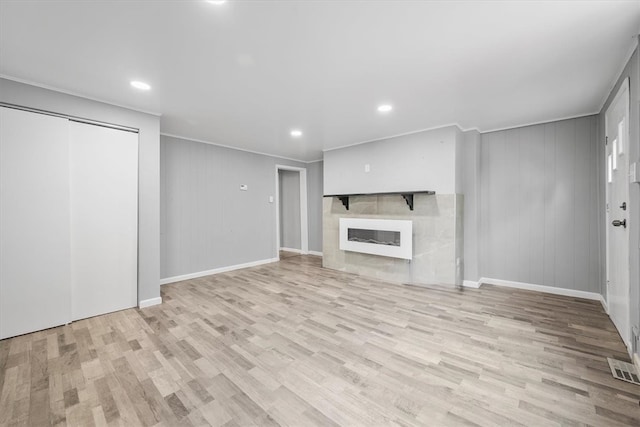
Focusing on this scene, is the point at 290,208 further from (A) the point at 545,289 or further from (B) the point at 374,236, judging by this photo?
(A) the point at 545,289

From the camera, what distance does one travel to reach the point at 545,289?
3.80 metres

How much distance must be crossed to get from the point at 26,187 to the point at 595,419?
485cm

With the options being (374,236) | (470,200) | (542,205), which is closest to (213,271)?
(374,236)

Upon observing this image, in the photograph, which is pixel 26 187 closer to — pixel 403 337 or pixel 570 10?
pixel 403 337

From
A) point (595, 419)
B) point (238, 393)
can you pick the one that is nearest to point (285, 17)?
point (238, 393)

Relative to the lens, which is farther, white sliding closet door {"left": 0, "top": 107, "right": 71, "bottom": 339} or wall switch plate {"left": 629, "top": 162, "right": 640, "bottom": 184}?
white sliding closet door {"left": 0, "top": 107, "right": 71, "bottom": 339}

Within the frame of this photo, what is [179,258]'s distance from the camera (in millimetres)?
4516

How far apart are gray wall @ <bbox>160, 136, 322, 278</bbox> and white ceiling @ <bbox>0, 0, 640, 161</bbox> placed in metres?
1.33

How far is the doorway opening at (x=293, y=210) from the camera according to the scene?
6.89 m

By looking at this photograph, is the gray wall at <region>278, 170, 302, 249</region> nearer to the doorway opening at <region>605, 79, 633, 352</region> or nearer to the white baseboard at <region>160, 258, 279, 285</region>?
the white baseboard at <region>160, 258, 279, 285</region>

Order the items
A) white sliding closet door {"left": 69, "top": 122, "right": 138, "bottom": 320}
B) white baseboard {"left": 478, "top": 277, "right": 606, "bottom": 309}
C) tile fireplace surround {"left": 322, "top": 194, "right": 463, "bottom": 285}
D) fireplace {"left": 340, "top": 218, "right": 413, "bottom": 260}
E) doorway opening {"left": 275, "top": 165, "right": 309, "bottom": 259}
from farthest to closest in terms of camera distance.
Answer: doorway opening {"left": 275, "top": 165, "right": 309, "bottom": 259} < fireplace {"left": 340, "top": 218, "right": 413, "bottom": 260} < tile fireplace surround {"left": 322, "top": 194, "right": 463, "bottom": 285} < white baseboard {"left": 478, "top": 277, "right": 606, "bottom": 309} < white sliding closet door {"left": 69, "top": 122, "right": 138, "bottom": 320}

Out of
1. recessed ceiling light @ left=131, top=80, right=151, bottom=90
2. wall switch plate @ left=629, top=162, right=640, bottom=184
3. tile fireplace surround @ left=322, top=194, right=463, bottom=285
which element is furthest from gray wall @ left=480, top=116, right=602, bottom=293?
recessed ceiling light @ left=131, top=80, right=151, bottom=90

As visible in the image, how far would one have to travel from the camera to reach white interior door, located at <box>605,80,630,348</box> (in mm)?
2279

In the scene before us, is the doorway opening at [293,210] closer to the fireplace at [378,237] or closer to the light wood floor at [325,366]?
the fireplace at [378,237]
